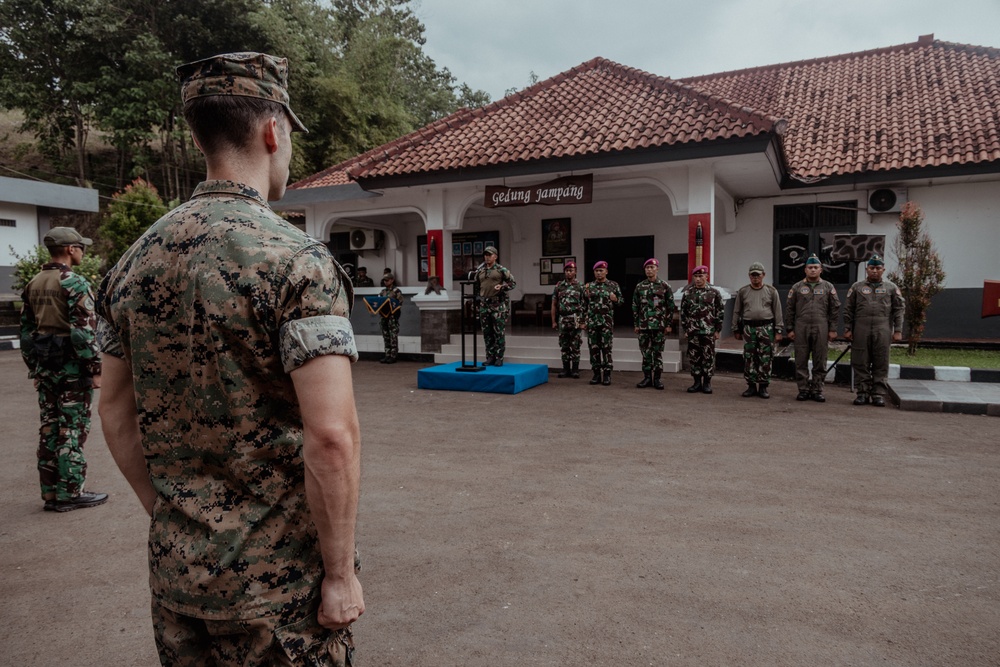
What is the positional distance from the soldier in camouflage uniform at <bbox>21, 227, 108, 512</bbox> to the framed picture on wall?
11770mm

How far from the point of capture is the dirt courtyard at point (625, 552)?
2.62m

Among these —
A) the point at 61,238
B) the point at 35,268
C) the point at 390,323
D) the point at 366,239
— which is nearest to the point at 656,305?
the point at 390,323

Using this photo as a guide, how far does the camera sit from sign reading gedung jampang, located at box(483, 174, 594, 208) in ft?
36.7

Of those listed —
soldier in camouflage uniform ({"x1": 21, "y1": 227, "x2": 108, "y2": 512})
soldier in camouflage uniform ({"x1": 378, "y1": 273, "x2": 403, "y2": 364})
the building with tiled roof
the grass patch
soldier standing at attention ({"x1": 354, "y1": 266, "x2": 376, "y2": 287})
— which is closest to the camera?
soldier in camouflage uniform ({"x1": 21, "y1": 227, "x2": 108, "y2": 512})

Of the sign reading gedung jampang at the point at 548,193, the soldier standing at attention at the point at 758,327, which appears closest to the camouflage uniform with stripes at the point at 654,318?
the soldier standing at attention at the point at 758,327

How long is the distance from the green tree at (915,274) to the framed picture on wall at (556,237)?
6.76 metres

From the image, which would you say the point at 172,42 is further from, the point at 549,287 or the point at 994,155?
the point at 994,155

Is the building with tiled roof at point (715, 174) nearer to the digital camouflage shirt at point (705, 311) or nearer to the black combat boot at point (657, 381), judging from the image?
the digital camouflage shirt at point (705, 311)

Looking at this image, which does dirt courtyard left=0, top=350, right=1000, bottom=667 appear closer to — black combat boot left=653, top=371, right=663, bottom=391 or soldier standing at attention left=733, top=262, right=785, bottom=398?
soldier standing at attention left=733, top=262, right=785, bottom=398

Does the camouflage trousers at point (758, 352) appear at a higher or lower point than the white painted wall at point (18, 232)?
lower

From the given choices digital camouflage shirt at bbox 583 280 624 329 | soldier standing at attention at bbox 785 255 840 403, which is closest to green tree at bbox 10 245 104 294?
digital camouflage shirt at bbox 583 280 624 329

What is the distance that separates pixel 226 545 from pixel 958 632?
2.91 m

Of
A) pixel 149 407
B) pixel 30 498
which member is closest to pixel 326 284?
pixel 149 407

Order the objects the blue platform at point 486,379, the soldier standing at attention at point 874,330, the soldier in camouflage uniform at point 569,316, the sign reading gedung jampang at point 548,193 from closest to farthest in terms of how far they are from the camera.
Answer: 1. the soldier standing at attention at point 874,330
2. the blue platform at point 486,379
3. the soldier in camouflage uniform at point 569,316
4. the sign reading gedung jampang at point 548,193
